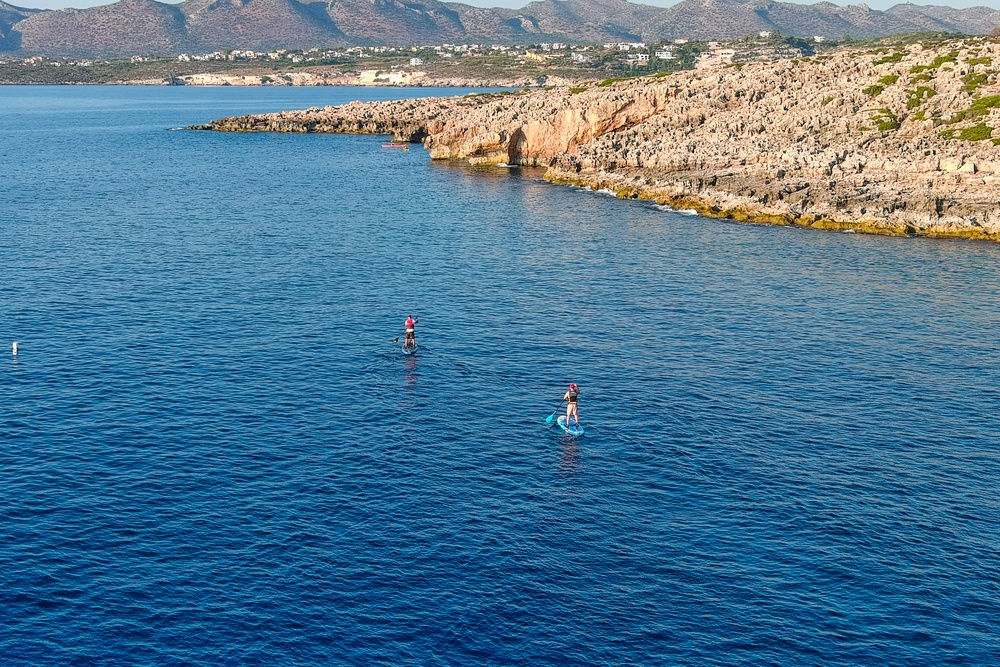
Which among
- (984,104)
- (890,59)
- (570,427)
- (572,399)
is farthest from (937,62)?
(570,427)

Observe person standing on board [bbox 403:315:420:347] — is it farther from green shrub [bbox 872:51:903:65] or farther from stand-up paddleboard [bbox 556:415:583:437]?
green shrub [bbox 872:51:903:65]

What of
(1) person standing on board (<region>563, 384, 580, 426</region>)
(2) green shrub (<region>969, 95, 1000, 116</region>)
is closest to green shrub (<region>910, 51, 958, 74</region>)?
(2) green shrub (<region>969, 95, 1000, 116</region>)

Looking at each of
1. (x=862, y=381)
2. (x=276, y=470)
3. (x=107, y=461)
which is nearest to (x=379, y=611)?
(x=276, y=470)

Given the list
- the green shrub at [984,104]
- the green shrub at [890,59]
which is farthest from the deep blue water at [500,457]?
the green shrub at [890,59]

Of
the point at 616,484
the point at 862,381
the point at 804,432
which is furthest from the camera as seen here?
the point at 862,381

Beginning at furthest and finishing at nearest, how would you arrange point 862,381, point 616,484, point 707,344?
1. point 707,344
2. point 862,381
3. point 616,484

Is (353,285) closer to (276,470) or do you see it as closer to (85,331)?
(85,331)
